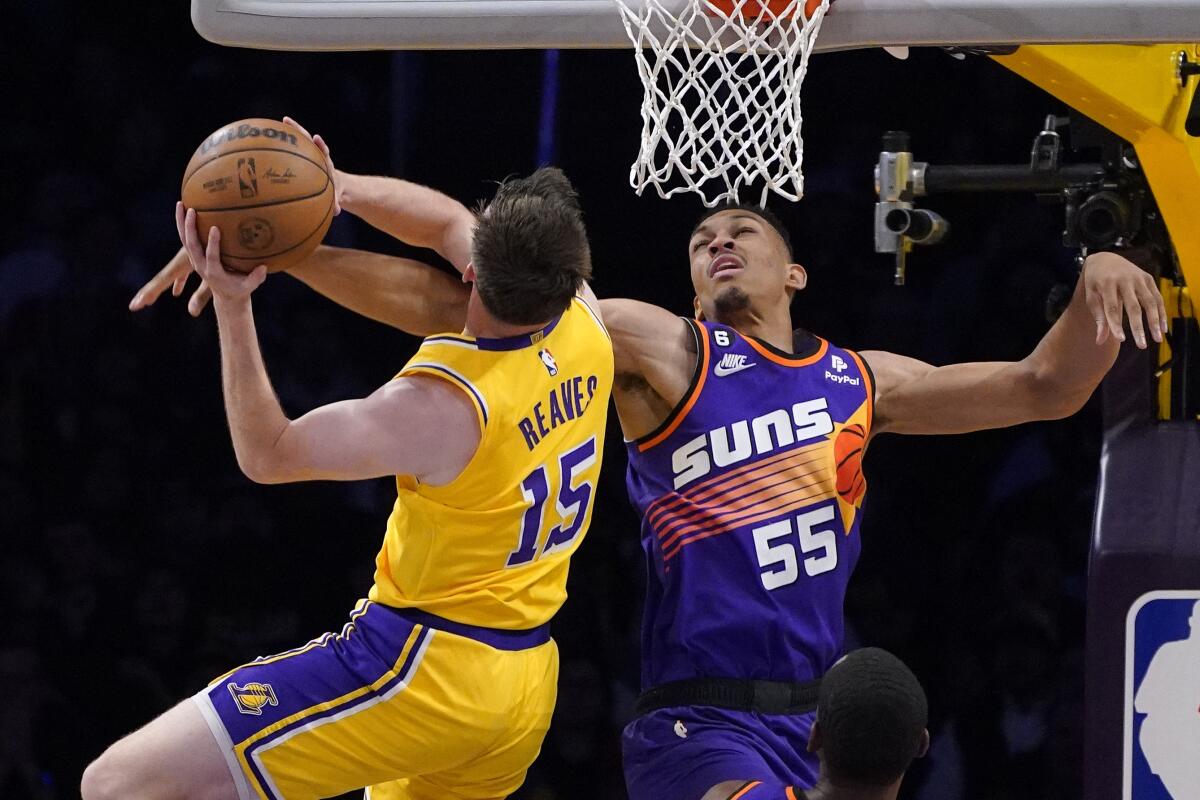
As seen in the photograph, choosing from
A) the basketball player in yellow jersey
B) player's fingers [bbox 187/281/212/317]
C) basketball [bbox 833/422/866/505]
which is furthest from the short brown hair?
basketball [bbox 833/422/866/505]

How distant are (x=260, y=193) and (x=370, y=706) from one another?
3.60 feet

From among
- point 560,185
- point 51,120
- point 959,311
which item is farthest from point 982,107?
point 51,120

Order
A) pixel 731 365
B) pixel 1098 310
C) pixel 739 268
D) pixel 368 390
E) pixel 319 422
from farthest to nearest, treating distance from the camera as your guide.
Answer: pixel 368 390 < pixel 739 268 < pixel 731 365 < pixel 1098 310 < pixel 319 422

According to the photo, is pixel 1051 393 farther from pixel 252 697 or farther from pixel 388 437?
pixel 252 697

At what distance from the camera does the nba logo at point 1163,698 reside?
4.04 meters

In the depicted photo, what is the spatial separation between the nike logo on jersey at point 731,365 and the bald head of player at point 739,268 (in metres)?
0.24

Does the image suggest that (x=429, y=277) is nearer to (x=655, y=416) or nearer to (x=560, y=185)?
(x=560, y=185)

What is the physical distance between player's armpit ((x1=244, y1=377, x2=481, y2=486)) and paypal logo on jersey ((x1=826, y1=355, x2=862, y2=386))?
1.32 m

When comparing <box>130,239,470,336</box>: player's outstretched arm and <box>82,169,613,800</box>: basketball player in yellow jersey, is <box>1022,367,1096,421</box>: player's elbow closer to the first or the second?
<box>82,169,613,800</box>: basketball player in yellow jersey

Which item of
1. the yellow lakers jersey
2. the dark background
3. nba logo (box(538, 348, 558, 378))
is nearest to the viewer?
the yellow lakers jersey

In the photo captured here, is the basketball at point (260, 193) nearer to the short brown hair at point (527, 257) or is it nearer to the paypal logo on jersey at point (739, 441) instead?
the short brown hair at point (527, 257)

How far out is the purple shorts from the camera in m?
3.60

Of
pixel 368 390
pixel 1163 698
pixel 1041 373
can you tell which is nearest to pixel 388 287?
pixel 1041 373

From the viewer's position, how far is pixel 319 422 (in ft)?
9.93
